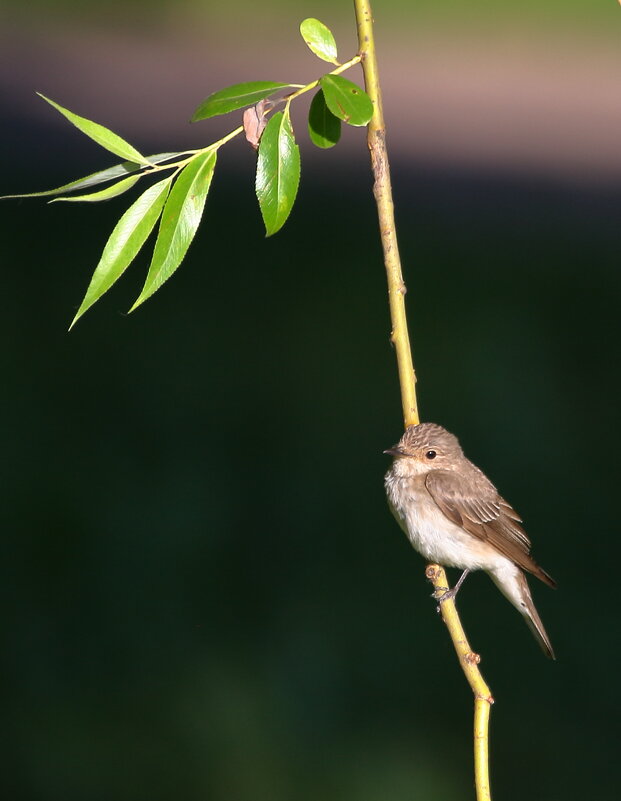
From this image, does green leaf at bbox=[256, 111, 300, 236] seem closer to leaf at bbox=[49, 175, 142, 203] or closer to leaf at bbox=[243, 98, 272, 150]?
leaf at bbox=[243, 98, 272, 150]

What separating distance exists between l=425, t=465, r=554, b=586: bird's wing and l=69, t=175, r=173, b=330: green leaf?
2762mm

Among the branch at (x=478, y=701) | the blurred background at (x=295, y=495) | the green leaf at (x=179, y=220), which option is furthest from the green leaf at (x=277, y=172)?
the blurred background at (x=295, y=495)

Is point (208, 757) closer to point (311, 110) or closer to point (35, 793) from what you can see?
point (35, 793)

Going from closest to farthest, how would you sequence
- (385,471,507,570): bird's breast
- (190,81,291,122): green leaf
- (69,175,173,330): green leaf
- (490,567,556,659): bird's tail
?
(69,175,173,330): green leaf
(190,81,291,122): green leaf
(385,471,507,570): bird's breast
(490,567,556,659): bird's tail

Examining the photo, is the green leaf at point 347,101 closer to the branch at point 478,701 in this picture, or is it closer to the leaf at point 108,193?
the leaf at point 108,193

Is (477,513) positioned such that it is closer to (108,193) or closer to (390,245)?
(390,245)

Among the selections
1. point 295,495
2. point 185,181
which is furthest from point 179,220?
point 295,495

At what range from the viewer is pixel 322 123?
245 cm

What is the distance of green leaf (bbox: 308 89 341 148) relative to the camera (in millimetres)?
2432

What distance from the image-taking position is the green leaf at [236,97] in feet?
7.59

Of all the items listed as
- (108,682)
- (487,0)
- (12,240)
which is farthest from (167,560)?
(487,0)

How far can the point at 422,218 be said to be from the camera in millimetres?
13664

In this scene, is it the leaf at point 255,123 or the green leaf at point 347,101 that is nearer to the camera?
the green leaf at point 347,101

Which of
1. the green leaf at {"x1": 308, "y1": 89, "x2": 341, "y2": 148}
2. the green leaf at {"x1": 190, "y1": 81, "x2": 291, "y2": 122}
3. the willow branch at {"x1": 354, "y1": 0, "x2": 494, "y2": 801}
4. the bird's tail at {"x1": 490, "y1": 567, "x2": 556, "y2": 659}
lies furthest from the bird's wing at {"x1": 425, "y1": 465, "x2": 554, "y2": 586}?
the green leaf at {"x1": 190, "y1": 81, "x2": 291, "y2": 122}
